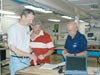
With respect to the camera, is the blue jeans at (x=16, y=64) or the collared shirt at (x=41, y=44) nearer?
the blue jeans at (x=16, y=64)

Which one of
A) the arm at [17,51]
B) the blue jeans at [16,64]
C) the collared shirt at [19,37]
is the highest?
the collared shirt at [19,37]

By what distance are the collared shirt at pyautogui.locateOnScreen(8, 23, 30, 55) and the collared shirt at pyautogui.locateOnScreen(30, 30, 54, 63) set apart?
51 cm

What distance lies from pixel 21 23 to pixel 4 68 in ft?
11.6

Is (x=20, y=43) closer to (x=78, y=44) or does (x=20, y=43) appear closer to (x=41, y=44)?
(x=41, y=44)

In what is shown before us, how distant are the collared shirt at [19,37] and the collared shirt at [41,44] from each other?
1.66 ft

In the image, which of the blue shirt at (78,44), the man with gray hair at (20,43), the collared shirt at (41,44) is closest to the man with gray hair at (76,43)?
the blue shirt at (78,44)

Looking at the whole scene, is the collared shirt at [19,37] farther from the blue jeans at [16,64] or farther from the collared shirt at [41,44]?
the collared shirt at [41,44]

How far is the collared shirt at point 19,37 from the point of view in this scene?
9.82 ft

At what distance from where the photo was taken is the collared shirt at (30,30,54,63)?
3.70 meters

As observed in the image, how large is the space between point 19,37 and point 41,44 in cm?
73

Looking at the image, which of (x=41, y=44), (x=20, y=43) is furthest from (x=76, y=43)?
(x=20, y=43)

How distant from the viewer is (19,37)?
3.06 metres

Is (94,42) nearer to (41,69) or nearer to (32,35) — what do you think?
(32,35)

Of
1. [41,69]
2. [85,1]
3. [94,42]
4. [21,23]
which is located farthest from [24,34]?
[94,42]
